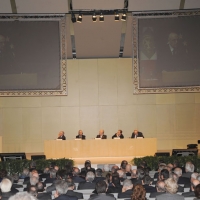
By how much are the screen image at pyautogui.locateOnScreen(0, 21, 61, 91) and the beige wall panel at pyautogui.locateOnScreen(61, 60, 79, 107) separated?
4311 mm

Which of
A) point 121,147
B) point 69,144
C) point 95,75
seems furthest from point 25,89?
point 95,75

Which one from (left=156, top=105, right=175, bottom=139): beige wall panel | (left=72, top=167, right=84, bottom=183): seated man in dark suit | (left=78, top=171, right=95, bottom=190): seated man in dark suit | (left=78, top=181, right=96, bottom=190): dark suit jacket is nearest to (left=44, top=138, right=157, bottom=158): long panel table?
(left=72, top=167, right=84, bottom=183): seated man in dark suit

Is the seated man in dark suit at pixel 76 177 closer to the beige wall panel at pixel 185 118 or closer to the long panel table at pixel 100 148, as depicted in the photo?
the long panel table at pixel 100 148

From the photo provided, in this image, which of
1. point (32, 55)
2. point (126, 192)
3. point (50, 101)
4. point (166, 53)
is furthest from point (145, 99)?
point (126, 192)

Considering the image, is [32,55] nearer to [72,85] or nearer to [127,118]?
[72,85]

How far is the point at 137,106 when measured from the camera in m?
21.2

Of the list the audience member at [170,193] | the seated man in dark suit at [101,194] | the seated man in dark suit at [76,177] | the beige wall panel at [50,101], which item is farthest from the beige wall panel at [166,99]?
the audience member at [170,193]

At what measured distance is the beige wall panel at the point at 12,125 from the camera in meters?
20.9

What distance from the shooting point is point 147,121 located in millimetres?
21094

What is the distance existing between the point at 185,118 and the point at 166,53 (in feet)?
16.9

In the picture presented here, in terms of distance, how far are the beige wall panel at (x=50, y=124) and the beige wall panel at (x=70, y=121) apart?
0.22 meters

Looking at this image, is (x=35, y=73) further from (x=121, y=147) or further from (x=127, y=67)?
(x=127, y=67)

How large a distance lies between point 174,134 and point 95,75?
168 inches

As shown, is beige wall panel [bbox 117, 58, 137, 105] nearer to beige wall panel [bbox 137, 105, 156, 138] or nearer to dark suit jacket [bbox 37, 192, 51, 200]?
beige wall panel [bbox 137, 105, 156, 138]
